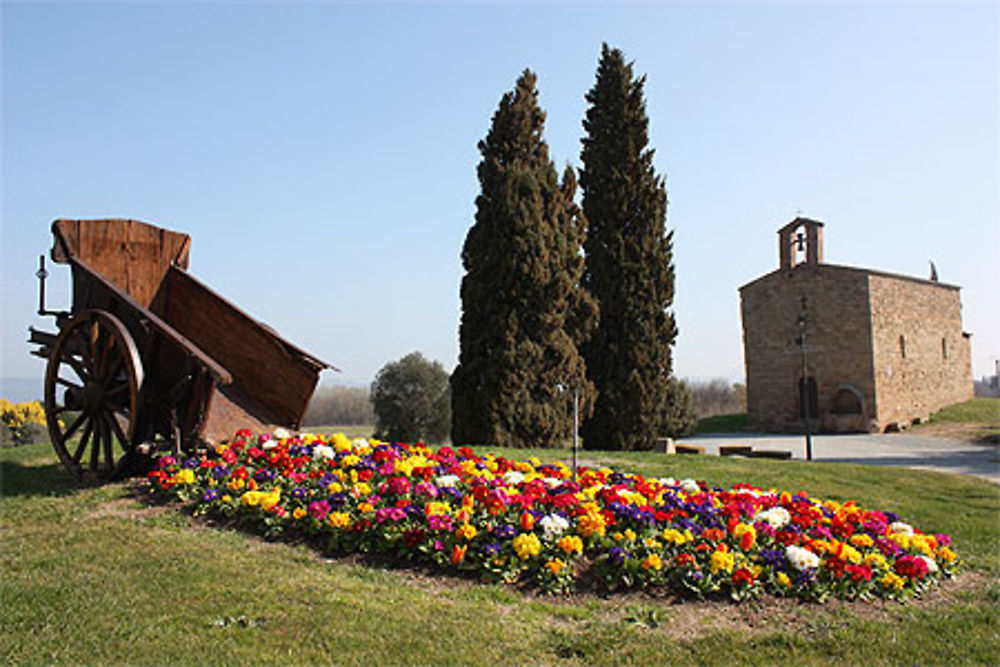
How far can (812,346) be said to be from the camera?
91.2 feet

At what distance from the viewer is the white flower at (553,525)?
5.24 m

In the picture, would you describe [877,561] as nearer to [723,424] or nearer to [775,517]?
[775,517]

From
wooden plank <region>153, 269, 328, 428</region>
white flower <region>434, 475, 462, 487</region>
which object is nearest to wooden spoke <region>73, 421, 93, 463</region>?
wooden plank <region>153, 269, 328, 428</region>

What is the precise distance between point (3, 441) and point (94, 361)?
37.6ft

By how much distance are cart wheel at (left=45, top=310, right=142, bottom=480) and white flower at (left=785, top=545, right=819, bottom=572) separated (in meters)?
5.67

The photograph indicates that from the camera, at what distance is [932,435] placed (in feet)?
83.9

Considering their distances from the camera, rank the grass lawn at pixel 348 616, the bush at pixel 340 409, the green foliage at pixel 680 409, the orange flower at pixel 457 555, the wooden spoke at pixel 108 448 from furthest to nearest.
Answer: the bush at pixel 340 409
the green foliage at pixel 680 409
the wooden spoke at pixel 108 448
the orange flower at pixel 457 555
the grass lawn at pixel 348 616

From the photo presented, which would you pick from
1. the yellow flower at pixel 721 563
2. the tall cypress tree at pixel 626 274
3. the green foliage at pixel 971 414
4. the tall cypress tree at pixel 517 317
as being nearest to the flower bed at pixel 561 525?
the yellow flower at pixel 721 563

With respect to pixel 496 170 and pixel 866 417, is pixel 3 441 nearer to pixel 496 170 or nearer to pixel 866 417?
pixel 496 170

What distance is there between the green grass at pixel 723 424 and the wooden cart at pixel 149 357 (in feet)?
79.7

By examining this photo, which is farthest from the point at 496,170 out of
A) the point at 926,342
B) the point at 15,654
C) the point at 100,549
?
the point at 926,342

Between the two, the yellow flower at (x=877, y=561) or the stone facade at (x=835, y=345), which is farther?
the stone facade at (x=835, y=345)

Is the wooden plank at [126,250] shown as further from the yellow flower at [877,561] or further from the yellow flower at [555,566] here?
the yellow flower at [877,561]

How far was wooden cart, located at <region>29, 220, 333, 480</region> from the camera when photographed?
6988 millimetres
